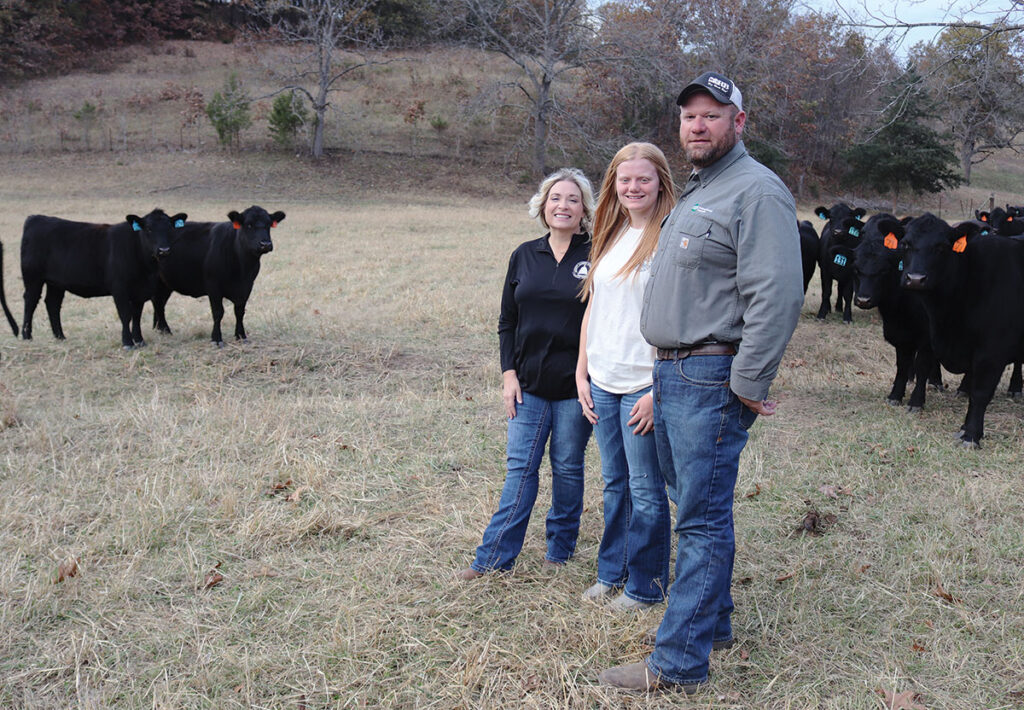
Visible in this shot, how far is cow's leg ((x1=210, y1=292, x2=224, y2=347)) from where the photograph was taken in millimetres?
10250

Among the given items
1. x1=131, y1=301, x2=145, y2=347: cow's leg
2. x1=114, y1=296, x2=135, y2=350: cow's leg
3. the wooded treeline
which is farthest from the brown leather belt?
the wooded treeline

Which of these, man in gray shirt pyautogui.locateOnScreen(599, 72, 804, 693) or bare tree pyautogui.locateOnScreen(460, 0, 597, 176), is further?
bare tree pyautogui.locateOnScreen(460, 0, 597, 176)

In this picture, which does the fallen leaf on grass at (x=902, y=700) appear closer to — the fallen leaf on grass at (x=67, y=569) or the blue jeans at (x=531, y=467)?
the blue jeans at (x=531, y=467)

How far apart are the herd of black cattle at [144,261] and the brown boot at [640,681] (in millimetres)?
8172

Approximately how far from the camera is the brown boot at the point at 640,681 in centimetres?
333

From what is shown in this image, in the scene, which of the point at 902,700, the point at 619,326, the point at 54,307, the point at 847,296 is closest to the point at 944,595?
the point at 902,700

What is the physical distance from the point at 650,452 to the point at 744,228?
3.82 feet

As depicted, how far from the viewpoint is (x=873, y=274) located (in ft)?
26.6

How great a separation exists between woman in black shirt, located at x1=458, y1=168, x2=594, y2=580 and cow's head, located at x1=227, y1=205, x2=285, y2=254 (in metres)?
7.03

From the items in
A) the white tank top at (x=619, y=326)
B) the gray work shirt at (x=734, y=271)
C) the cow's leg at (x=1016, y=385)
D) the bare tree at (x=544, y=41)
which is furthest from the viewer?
the bare tree at (x=544, y=41)

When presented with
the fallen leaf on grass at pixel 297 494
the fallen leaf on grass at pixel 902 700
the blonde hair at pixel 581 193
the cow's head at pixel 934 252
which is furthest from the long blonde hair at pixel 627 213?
the cow's head at pixel 934 252

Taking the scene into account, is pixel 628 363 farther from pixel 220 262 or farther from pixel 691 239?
pixel 220 262

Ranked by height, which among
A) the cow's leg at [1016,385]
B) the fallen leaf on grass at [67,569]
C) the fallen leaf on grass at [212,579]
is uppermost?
the cow's leg at [1016,385]

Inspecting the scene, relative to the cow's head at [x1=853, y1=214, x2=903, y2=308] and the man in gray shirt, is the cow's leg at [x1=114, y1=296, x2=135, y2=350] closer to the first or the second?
the cow's head at [x1=853, y1=214, x2=903, y2=308]
